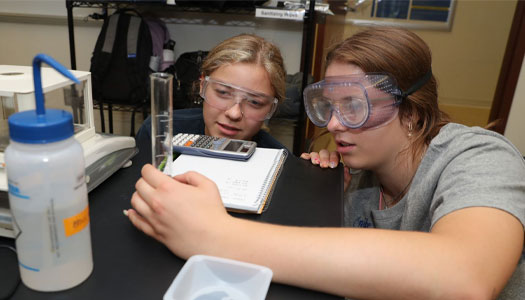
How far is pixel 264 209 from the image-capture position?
64 centimetres

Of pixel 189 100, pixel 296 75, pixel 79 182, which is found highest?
pixel 79 182

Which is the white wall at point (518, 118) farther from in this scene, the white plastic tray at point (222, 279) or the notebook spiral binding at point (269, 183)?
the white plastic tray at point (222, 279)

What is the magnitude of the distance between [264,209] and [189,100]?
6.49 ft

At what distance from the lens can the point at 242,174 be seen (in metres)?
0.74

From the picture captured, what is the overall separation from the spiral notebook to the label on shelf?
4.74ft

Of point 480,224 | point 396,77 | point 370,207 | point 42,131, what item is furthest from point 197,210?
point 370,207

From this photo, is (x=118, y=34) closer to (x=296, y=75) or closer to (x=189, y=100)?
(x=189, y=100)

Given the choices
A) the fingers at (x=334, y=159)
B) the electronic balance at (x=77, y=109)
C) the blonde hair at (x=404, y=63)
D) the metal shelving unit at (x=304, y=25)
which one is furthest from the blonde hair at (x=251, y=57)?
the metal shelving unit at (x=304, y=25)

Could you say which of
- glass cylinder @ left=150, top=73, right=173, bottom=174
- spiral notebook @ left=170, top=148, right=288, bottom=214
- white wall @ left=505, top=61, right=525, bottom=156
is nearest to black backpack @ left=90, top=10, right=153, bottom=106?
spiral notebook @ left=170, top=148, right=288, bottom=214

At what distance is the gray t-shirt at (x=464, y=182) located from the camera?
638 millimetres

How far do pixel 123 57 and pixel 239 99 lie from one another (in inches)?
59.8

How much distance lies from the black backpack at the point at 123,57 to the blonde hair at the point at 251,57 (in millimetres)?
1184

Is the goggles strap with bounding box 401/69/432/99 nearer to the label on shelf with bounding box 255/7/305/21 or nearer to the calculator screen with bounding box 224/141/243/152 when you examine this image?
the calculator screen with bounding box 224/141/243/152

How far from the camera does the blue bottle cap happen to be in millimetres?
372
